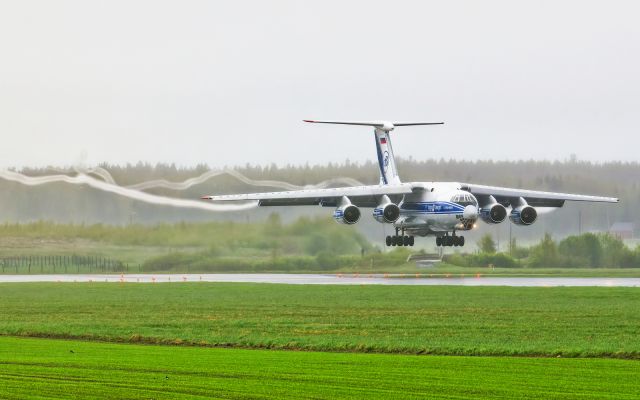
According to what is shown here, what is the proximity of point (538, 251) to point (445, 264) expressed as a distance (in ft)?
20.9

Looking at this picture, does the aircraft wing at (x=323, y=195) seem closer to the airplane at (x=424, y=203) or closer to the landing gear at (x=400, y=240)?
the airplane at (x=424, y=203)

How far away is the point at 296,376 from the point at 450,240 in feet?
160

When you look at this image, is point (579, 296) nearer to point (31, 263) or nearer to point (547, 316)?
point (547, 316)

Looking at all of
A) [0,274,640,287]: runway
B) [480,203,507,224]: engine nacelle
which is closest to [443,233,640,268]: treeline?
[480,203,507,224]: engine nacelle

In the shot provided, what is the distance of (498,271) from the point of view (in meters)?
73.0

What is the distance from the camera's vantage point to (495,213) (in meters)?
67.3

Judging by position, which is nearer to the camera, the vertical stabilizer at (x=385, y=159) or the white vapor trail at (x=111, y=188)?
the white vapor trail at (x=111, y=188)

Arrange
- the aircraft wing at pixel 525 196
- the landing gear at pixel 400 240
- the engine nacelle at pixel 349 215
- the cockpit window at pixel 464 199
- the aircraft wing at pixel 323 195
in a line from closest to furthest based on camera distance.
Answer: the cockpit window at pixel 464 199 → the engine nacelle at pixel 349 215 → the aircraft wing at pixel 323 195 → the aircraft wing at pixel 525 196 → the landing gear at pixel 400 240

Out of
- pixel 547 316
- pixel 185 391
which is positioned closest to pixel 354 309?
pixel 547 316

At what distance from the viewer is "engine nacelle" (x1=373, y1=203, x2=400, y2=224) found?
66.7 meters

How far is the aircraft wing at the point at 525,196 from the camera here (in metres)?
69.4

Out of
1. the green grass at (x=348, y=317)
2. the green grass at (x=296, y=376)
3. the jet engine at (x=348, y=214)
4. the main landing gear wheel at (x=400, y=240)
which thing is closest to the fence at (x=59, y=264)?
the jet engine at (x=348, y=214)

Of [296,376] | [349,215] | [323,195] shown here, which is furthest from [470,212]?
[296,376]

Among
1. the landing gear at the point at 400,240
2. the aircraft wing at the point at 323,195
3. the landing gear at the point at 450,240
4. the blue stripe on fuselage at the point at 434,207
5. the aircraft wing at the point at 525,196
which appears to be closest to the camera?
the blue stripe on fuselage at the point at 434,207
